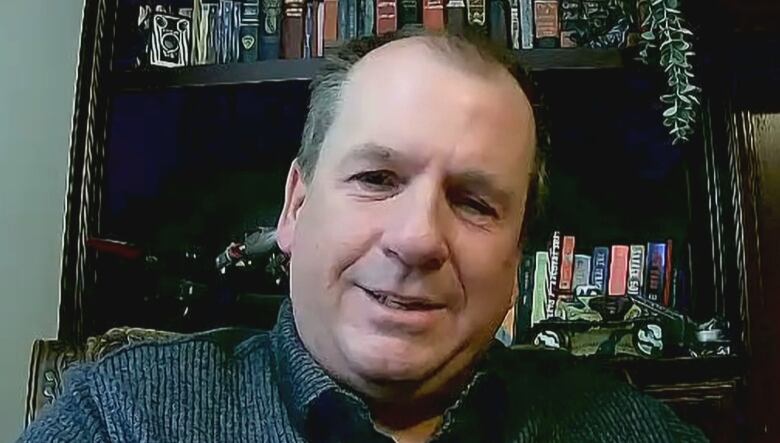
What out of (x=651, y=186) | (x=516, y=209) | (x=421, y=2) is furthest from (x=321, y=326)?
(x=651, y=186)

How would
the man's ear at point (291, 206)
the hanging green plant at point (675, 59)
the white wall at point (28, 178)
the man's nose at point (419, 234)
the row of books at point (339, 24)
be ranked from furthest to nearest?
the white wall at point (28, 178), the row of books at point (339, 24), the hanging green plant at point (675, 59), the man's ear at point (291, 206), the man's nose at point (419, 234)

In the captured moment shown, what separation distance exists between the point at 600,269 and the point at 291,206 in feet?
2.57

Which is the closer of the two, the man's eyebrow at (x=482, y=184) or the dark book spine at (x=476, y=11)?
the man's eyebrow at (x=482, y=184)

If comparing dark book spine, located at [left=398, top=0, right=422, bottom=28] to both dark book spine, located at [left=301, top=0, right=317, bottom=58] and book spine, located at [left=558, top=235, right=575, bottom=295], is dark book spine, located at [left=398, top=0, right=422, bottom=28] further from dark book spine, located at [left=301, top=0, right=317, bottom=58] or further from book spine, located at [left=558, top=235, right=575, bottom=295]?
book spine, located at [left=558, top=235, right=575, bottom=295]

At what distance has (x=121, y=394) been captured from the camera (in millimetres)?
1010

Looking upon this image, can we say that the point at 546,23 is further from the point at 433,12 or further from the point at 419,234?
the point at 419,234

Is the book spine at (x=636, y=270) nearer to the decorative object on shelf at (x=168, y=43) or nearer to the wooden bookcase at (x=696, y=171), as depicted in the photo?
the wooden bookcase at (x=696, y=171)

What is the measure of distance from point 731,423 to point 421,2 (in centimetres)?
81

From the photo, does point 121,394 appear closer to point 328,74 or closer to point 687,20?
point 328,74

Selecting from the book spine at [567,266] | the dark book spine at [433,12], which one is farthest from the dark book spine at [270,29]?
the book spine at [567,266]

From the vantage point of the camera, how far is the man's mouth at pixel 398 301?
995 mm

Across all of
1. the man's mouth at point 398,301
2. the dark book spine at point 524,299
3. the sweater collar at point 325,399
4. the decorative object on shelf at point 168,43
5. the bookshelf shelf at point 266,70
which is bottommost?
the dark book spine at point 524,299

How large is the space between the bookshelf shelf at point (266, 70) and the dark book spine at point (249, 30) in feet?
0.11

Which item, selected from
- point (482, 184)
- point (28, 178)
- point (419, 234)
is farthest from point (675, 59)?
point (28, 178)
